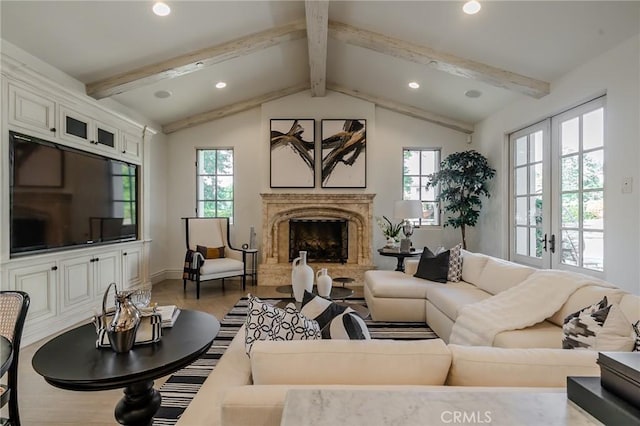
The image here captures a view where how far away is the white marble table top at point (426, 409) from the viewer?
0.75 metres

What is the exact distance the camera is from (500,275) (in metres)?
3.12

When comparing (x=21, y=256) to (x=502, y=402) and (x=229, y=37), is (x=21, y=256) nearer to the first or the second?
(x=229, y=37)

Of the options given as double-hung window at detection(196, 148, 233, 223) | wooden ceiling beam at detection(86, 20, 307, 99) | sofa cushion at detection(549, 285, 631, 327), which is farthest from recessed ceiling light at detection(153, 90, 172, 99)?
sofa cushion at detection(549, 285, 631, 327)

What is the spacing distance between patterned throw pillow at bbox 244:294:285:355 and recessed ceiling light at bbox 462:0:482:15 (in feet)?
10.4

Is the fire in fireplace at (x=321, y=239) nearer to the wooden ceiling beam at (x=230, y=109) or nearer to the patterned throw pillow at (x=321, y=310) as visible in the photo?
the wooden ceiling beam at (x=230, y=109)

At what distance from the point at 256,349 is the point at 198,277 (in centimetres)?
380

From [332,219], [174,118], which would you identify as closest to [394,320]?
[332,219]

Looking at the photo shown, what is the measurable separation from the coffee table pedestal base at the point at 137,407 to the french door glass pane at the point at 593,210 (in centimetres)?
398

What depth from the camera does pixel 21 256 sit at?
301cm

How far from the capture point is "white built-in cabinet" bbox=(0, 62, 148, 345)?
9.52ft

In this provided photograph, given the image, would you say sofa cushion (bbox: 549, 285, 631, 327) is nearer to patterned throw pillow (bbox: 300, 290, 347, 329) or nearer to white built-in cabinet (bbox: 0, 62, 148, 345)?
patterned throw pillow (bbox: 300, 290, 347, 329)

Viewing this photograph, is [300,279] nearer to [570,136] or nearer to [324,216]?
[324,216]
